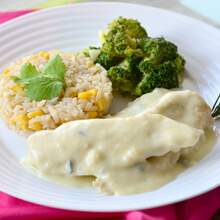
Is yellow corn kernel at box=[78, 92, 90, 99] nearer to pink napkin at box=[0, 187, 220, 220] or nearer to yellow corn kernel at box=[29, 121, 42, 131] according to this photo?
yellow corn kernel at box=[29, 121, 42, 131]

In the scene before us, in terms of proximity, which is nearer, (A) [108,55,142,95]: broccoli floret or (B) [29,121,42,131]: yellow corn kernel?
(B) [29,121,42,131]: yellow corn kernel

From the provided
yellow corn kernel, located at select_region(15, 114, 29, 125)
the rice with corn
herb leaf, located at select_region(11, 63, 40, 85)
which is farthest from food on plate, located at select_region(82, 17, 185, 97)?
yellow corn kernel, located at select_region(15, 114, 29, 125)

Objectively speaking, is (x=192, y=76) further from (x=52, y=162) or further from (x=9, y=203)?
(x=9, y=203)

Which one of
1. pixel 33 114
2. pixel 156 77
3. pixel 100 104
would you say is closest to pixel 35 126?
pixel 33 114

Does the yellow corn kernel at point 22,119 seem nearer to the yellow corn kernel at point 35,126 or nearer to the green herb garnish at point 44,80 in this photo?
the yellow corn kernel at point 35,126

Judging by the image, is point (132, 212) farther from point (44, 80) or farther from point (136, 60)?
point (136, 60)

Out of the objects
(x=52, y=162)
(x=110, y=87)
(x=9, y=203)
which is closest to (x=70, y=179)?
(x=52, y=162)
